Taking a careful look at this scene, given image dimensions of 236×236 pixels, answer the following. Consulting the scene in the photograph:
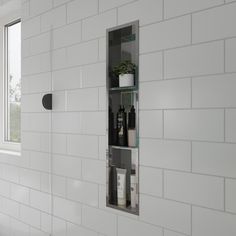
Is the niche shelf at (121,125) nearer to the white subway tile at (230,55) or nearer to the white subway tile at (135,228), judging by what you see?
the white subway tile at (135,228)

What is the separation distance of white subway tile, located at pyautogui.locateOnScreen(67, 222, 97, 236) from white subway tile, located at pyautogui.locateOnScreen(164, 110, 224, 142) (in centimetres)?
69

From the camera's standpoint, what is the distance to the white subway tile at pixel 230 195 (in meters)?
1.01

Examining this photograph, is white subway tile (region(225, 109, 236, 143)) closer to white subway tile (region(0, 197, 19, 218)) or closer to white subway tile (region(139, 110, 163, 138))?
white subway tile (region(139, 110, 163, 138))

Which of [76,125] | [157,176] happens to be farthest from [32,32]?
[157,176]

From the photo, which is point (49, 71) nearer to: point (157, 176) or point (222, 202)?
point (157, 176)

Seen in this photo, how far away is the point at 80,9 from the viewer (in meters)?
1.56

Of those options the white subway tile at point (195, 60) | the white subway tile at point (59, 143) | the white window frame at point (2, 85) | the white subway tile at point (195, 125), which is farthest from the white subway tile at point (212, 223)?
the white window frame at point (2, 85)

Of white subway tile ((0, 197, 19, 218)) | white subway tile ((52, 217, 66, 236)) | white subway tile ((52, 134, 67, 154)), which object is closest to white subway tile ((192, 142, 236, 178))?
white subway tile ((52, 134, 67, 154))

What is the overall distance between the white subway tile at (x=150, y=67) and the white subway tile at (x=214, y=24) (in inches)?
6.8

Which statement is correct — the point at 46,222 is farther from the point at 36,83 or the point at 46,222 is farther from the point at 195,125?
the point at 195,125

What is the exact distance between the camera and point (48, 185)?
5.82 feet

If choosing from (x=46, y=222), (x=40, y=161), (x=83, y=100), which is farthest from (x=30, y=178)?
(x=83, y=100)

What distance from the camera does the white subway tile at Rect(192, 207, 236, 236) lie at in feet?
3.34

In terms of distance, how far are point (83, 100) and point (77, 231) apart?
69cm
